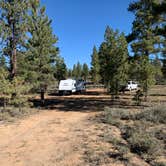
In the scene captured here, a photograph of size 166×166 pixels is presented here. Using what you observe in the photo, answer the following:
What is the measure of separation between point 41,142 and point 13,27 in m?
13.4

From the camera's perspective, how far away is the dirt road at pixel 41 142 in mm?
9797

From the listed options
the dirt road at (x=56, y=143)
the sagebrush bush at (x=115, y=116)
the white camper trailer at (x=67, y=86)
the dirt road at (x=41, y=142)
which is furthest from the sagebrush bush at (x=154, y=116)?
the white camper trailer at (x=67, y=86)

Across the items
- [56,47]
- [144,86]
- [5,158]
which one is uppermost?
[56,47]

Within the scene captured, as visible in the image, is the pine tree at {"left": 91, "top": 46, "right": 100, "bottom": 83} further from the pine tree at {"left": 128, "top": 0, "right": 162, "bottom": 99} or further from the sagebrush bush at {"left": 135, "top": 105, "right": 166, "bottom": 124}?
the sagebrush bush at {"left": 135, "top": 105, "right": 166, "bottom": 124}

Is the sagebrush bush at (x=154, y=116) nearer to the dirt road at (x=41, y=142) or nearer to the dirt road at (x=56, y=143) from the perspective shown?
the dirt road at (x=56, y=143)

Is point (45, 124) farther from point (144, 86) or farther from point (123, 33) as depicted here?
point (123, 33)

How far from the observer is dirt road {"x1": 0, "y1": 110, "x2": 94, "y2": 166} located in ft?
32.1

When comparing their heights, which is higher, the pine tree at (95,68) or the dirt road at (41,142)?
the pine tree at (95,68)

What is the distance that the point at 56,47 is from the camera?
2888cm

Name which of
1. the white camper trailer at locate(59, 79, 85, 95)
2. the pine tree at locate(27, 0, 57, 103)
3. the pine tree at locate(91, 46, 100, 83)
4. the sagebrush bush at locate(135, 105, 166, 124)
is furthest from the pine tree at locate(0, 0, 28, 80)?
the pine tree at locate(91, 46, 100, 83)

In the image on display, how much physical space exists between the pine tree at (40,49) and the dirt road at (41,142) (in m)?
9.46

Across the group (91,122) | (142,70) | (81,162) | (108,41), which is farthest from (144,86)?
(81,162)

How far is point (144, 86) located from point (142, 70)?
5.05 feet

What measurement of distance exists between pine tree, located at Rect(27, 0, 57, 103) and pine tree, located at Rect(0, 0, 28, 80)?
2787 millimetres
